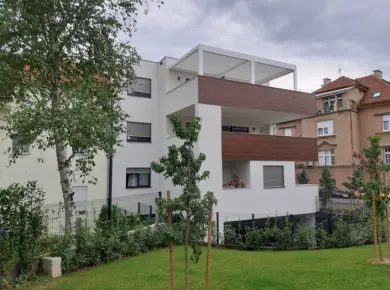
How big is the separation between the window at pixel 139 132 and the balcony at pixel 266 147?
468 centimetres

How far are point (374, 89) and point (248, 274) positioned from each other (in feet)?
99.3

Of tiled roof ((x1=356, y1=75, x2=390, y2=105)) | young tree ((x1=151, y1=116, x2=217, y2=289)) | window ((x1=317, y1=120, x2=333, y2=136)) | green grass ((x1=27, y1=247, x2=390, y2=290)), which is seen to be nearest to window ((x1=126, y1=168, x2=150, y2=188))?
green grass ((x1=27, y1=247, x2=390, y2=290))

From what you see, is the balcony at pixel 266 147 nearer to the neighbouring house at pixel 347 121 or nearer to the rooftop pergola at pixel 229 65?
the rooftop pergola at pixel 229 65

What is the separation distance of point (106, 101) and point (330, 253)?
320 inches

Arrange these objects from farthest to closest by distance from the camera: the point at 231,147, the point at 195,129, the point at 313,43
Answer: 1. the point at 231,147
2. the point at 313,43
3. the point at 195,129

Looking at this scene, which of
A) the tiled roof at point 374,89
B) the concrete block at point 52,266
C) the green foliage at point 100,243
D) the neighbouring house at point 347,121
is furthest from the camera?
the tiled roof at point 374,89

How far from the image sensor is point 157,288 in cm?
643

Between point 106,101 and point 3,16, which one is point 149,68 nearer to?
point 106,101

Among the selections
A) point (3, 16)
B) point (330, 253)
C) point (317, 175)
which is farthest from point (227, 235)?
point (317, 175)

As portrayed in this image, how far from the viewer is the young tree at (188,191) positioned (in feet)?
17.3

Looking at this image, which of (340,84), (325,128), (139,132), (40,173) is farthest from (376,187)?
(340,84)

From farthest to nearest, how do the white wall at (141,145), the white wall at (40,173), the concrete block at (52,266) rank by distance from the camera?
the white wall at (141,145)
the white wall at (40,173)
the concrete block at (52,266)

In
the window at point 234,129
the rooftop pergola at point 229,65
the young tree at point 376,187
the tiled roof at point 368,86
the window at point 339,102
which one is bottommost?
the young tree at point 376,187

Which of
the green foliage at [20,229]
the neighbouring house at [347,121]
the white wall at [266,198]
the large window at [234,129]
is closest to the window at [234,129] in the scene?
the large window at [234,129]
